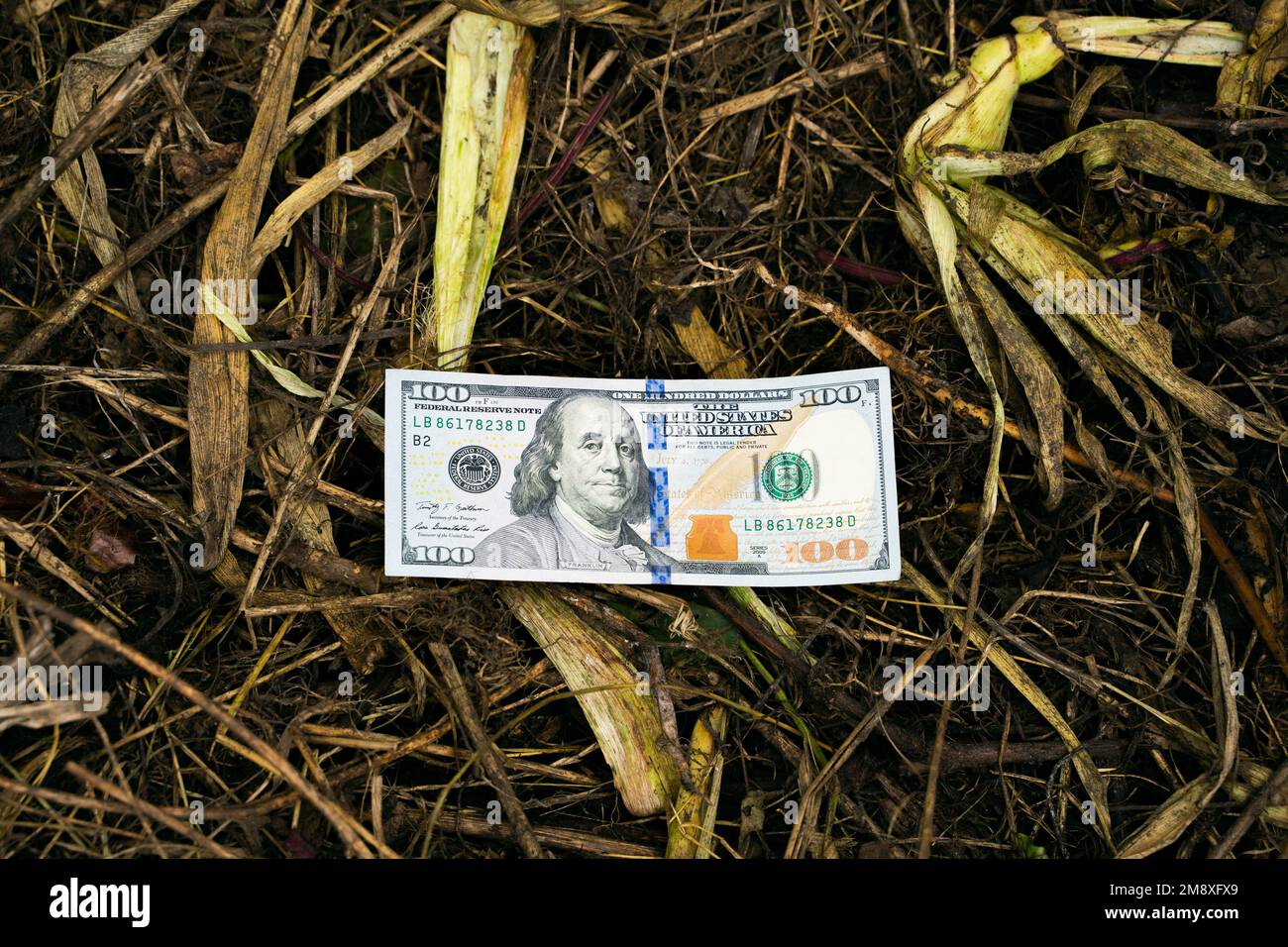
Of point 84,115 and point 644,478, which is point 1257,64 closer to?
point 644,478

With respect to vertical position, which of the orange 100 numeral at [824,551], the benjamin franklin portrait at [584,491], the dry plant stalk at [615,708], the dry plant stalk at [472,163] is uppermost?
the dry plant stalk at [472,163]

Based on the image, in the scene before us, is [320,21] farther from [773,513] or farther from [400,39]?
[773,513]

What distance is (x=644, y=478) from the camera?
1968 millimetres

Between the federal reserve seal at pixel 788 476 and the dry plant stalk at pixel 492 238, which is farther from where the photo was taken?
the federal reserve seal at pixel 788 476

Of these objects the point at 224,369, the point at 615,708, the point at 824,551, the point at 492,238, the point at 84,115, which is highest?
the point at 84,115

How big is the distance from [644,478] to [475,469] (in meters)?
0.36

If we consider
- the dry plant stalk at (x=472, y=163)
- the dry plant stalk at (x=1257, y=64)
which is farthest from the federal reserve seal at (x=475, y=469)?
the dry plant stalk at (x=1257, y=64)

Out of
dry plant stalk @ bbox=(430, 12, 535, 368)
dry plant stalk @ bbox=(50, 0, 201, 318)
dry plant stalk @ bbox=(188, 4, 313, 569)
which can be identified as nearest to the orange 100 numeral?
dry plant stalk @ bbox=(430, 12, 535, 368)

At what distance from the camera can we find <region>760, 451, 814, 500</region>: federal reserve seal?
1.96 meters

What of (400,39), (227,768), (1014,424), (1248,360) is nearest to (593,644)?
(227,768)

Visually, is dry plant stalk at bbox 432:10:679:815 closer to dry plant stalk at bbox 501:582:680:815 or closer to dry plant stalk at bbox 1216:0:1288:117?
dry plant stalk at bbox 501:582:680:815

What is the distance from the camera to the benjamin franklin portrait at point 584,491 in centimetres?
191

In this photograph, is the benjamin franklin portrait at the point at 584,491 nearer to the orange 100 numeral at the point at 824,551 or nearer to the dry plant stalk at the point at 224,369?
the orange 100 numeral at the point at 824,551

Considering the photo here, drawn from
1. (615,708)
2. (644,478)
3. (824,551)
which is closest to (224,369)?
(644,478)
